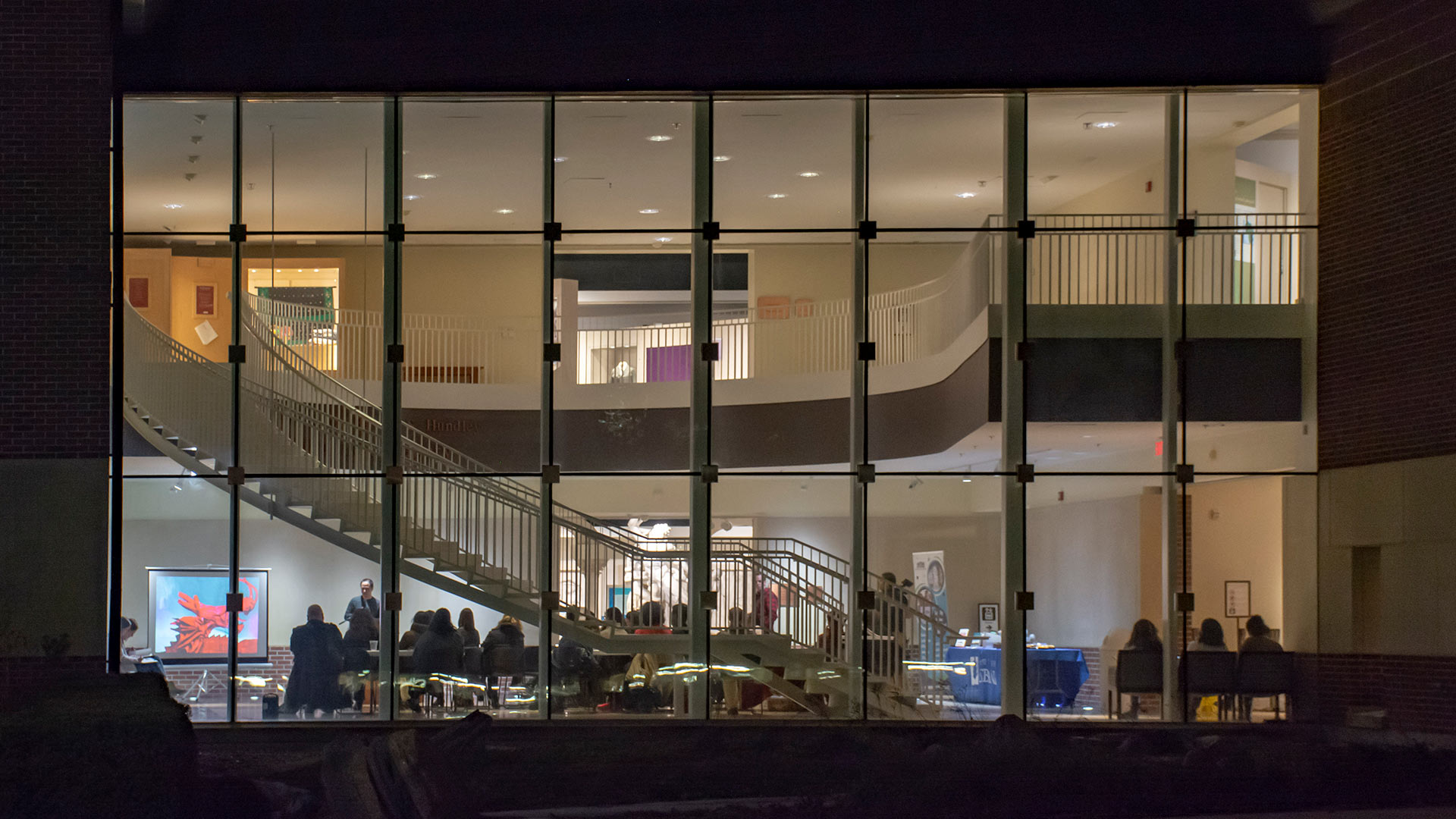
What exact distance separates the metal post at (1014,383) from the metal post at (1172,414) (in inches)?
47.3

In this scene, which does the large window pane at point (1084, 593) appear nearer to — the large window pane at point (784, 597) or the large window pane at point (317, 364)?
the large window pane at point (784, 597)

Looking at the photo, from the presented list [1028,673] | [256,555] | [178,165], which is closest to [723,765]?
[1028,673]

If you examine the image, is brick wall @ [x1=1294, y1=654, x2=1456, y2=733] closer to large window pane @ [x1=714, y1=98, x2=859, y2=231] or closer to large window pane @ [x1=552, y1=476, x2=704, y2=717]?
large window pane @ [x1=552, y1=476, x2=704, y2=717]

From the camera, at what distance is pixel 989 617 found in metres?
15.0

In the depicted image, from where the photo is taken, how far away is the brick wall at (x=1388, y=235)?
14.3m

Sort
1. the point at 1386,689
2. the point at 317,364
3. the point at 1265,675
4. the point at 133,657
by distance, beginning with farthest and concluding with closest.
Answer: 1. the point at 317,364
2. the point at 1265,675
3. the point at 133,657
4. the point at 1386,689

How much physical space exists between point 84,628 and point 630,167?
597 cm

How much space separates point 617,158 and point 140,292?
4.23 meters

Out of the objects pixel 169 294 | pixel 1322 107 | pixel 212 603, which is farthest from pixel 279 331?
pixel 1322 107

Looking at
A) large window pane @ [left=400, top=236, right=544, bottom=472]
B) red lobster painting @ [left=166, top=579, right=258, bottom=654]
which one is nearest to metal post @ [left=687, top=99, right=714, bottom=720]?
large window pane @ [left=400, top=236, right=544, bottom=472]

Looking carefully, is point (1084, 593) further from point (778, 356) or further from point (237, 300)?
point (237, 300)

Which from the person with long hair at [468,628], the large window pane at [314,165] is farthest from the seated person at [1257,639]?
the large window pane at [314,165]

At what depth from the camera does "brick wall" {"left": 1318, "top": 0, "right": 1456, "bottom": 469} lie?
1428 centimetres

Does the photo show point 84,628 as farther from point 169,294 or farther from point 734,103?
point 734,103
